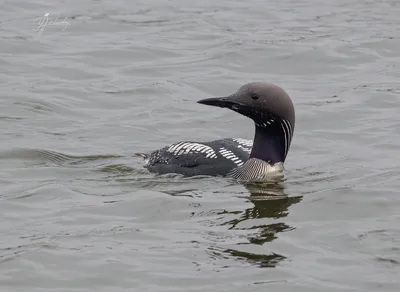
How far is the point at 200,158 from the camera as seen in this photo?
31.1 ft

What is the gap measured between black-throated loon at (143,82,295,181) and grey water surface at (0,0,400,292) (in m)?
0.13

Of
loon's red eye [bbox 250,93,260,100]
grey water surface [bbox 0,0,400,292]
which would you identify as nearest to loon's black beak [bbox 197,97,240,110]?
loon's red eye [bbox 250,93,260,100]

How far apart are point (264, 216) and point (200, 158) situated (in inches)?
44.2

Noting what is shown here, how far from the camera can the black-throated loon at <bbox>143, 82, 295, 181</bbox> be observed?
9.33 metres

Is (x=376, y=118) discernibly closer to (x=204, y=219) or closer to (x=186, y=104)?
(x=186, y=104)

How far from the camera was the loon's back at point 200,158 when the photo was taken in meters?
9.45

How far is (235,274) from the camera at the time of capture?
716cm

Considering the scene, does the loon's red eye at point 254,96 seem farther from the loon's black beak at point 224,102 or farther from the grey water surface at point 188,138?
the grey water surface at point 188,138

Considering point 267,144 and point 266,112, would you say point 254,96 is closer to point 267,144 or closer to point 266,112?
point 266,112

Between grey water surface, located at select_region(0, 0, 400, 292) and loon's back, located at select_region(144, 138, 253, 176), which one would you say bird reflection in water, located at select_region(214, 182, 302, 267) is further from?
loon's back, located at select_region(144, 138, 253, 176)

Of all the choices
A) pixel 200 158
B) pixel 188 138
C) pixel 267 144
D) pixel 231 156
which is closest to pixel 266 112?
pixel 267 144

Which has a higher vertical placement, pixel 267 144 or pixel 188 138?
pixel 267 144

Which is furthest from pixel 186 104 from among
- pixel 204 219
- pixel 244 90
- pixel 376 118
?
pixel 204 219

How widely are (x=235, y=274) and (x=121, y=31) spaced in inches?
322
